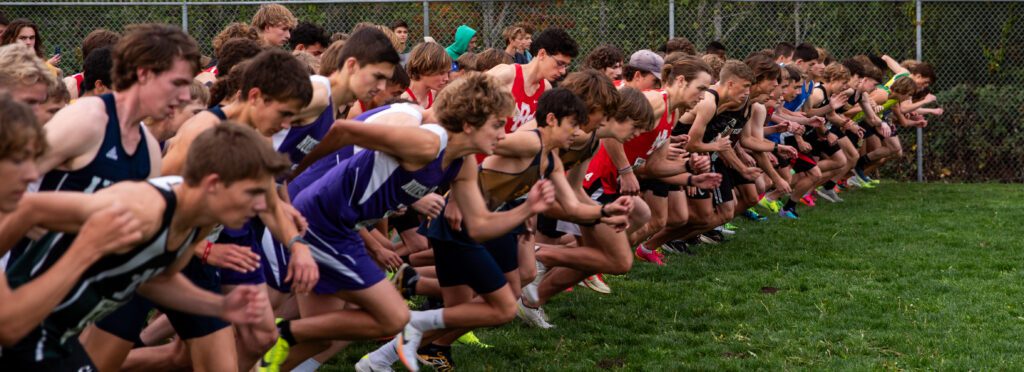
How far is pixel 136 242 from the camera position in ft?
11.1

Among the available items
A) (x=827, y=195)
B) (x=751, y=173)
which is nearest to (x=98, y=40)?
(x=751, y=173)

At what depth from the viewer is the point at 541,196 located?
17.5 feet

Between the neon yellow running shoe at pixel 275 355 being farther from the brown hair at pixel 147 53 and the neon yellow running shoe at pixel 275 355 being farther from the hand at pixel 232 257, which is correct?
the brown hair at pixel 147 53

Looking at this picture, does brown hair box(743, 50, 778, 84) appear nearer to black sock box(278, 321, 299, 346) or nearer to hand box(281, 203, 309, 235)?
black sock box(278, 321, 299, 346)

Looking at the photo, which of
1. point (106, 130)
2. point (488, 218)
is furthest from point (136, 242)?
point (488, 218)

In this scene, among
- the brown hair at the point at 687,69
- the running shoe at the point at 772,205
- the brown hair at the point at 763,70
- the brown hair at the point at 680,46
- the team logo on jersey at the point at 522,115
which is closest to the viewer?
the team logo on jersey at the point at 522,115

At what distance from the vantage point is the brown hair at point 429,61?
24.6 feet

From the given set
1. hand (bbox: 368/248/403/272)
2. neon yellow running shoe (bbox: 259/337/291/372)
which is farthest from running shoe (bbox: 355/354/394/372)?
neon yellow running shoe (bbox: 259/337/291/372)

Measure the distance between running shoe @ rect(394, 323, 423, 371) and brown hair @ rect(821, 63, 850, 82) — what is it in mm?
8910

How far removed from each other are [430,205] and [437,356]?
1118 mm

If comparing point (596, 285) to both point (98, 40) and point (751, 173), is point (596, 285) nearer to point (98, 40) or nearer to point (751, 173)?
point (751, 173)

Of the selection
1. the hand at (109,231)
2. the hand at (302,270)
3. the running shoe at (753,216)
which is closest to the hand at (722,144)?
the running shoe at (753,216)

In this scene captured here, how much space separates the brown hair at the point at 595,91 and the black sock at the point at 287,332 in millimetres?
2148

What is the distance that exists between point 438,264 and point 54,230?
2941mm
